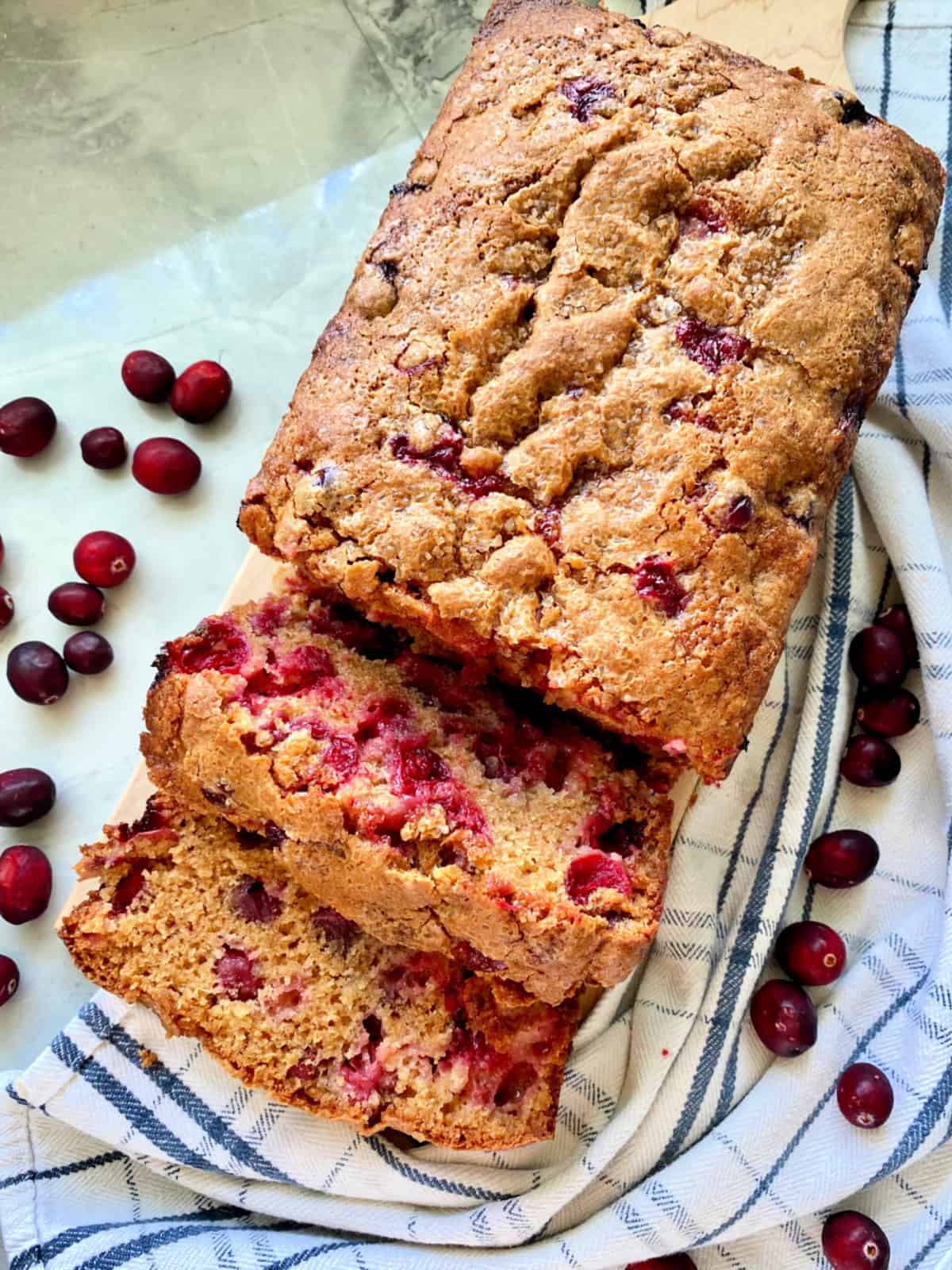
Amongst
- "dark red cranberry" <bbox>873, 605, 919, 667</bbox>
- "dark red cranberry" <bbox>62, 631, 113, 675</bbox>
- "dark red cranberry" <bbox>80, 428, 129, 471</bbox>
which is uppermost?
"dark red cranberry" <bbox>80, 428, 129, 471</bbox>

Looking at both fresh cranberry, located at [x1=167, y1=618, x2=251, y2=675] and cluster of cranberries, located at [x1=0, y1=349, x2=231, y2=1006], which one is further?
cluster of cranberries, located at [x1=0, y1=349, x2=231, y2=1006]

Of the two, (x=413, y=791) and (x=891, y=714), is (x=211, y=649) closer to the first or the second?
(x=413, y=791)

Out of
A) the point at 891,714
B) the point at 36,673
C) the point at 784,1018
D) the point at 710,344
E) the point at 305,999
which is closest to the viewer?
the point at 710,344

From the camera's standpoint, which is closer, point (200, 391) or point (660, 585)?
point (660, 585)

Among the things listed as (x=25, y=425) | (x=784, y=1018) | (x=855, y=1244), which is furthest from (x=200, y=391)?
(x=855, y=1244)

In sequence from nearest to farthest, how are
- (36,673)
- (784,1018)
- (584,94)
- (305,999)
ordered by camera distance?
Answer: (584,94)
(305,999)
(784,1018)
(36,673)

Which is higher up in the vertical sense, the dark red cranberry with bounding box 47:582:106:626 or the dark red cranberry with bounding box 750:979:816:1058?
the dark red cranberry with bounding box 47:582:106:626

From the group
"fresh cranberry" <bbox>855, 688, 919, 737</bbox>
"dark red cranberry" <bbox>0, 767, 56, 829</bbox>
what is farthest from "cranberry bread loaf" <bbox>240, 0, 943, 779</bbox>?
"dark red cranberry" <bbox>0, 767, 56, 829</bbox>

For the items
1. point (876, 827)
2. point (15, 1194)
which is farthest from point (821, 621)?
point (15, 1194)

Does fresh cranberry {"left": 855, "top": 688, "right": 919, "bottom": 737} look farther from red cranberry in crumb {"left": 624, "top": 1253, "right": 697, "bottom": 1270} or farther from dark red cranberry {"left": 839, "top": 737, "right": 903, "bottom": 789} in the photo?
red cranberry in crumb {"left": 624, "top": 1253, "right": 697, "bottom": 1270}
